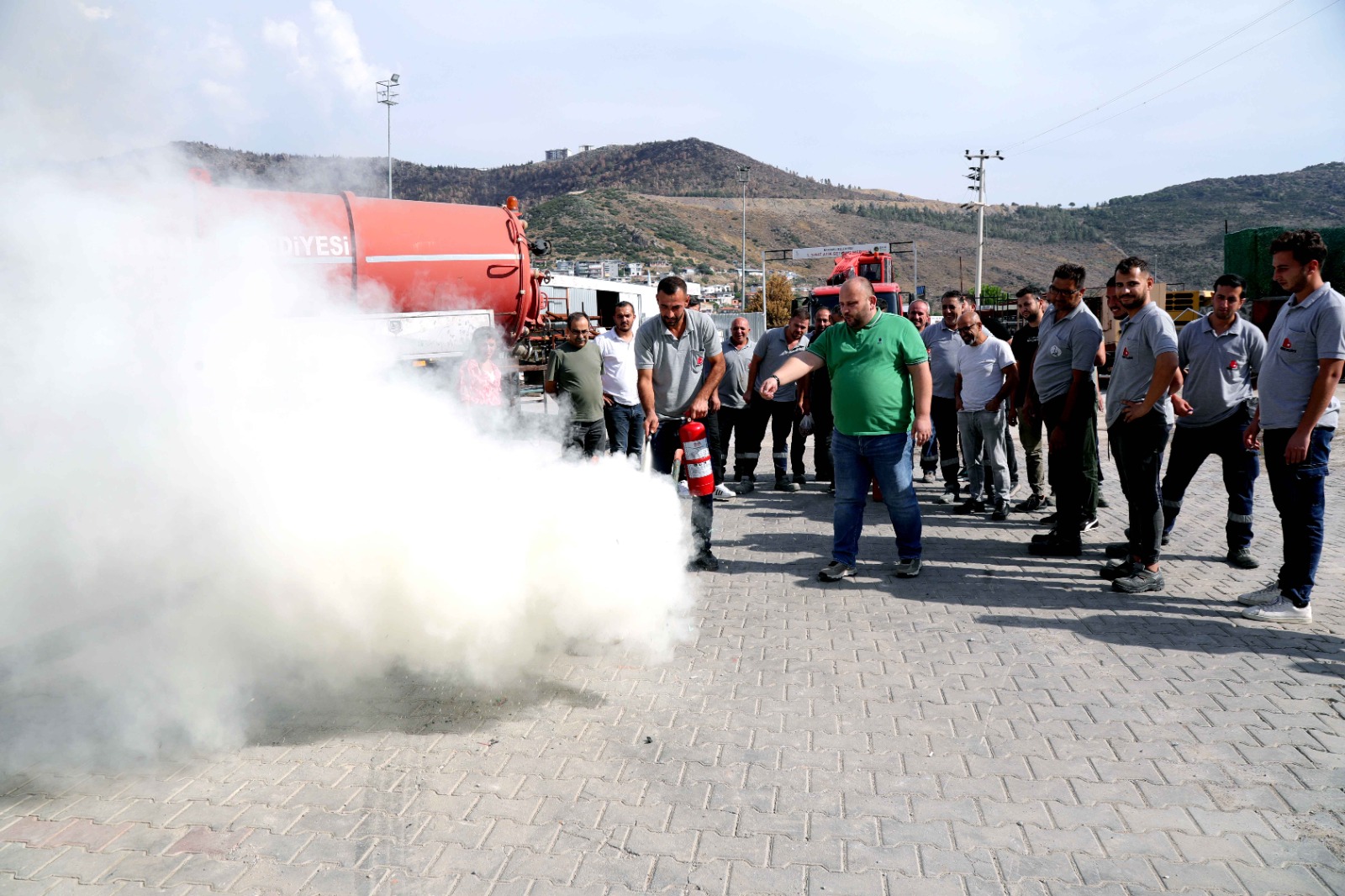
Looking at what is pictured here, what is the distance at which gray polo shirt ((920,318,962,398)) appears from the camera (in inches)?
346

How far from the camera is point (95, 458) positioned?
3.70 m

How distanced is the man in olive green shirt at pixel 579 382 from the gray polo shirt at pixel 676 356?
1392 millimetres

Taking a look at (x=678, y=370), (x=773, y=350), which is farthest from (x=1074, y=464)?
(x=773, y=350)

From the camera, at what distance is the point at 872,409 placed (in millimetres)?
5883

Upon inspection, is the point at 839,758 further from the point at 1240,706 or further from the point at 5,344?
the point at 5,344

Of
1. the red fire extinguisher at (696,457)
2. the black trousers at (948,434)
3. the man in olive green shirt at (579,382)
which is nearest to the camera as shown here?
the red fire extinguisher at (696,457)

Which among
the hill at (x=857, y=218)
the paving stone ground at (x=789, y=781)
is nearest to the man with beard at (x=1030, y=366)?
the paving stone ground at (x=789, y=781)

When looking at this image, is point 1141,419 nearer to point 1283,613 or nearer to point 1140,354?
point 1140,354

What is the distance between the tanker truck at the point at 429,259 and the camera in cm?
853

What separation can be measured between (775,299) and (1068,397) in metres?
60.1

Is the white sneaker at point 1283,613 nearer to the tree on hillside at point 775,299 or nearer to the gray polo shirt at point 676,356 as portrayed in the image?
the gray polo shirt at point 676,356

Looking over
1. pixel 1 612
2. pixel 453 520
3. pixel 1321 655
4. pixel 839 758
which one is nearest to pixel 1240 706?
pixel 1321 655

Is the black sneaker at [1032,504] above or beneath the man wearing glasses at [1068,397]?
beneath

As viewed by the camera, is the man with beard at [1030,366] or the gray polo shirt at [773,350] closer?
the man with beard at [1030,366]
